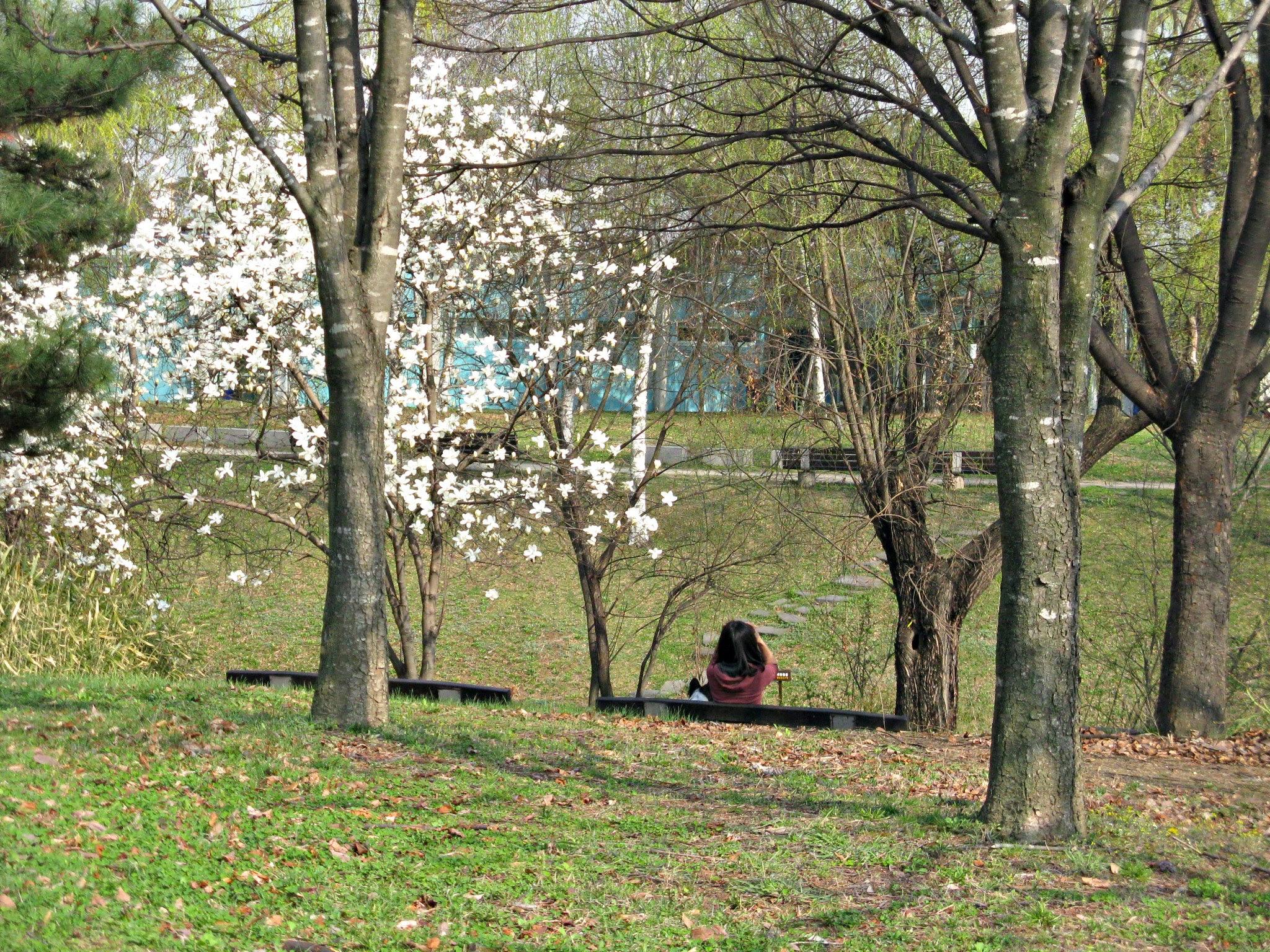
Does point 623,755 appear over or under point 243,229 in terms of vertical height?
under

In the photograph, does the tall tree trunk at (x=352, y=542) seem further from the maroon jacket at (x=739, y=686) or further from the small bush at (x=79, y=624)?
the small bush at (x=79, y=624)

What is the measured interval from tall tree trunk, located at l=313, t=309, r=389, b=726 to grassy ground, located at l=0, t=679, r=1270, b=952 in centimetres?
30

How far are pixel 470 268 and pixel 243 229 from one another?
7.39 ft

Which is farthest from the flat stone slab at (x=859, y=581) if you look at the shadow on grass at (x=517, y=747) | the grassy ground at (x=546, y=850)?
the grassy ground at (x=546, y=850)

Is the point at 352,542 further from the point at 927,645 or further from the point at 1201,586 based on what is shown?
the point at 1201,586

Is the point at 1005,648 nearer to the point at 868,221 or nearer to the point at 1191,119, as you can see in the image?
the point at 1191,119

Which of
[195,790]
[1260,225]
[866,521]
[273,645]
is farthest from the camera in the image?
[273,645]

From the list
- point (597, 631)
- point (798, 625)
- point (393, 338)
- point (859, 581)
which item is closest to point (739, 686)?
point (597, 631)

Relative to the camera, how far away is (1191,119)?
19.6 ft

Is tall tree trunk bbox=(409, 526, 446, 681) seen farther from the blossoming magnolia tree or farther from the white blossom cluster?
the white blossom cluster

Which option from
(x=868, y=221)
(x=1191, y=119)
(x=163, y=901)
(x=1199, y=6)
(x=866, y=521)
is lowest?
(x=163, y=901)

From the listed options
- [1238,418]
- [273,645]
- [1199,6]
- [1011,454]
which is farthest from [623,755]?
[273,645]

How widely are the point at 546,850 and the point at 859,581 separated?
1430 centimetres

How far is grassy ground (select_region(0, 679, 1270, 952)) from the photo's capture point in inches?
157
